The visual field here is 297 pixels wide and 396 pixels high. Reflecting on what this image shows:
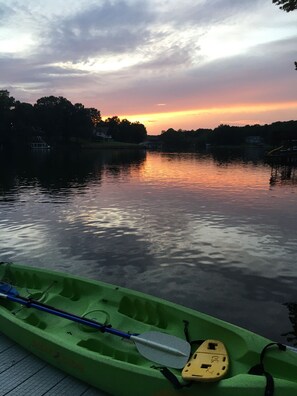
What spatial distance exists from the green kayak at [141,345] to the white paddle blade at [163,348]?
0.02 metres

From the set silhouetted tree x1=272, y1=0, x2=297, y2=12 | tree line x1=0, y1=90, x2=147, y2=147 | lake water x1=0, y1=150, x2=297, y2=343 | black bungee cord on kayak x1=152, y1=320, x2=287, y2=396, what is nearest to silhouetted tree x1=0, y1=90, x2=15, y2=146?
tree line x1=0, y1=90, x2=147, y2=147

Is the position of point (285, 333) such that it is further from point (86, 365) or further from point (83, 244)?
point (83, 244)

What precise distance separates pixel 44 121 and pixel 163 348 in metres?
170

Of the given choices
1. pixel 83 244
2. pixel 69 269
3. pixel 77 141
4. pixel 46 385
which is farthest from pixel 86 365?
pixel 77 141

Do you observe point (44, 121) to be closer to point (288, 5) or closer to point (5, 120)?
point (5, 120)

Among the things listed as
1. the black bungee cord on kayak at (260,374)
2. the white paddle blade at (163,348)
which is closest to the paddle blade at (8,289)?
the white paddle blade at (163,348)

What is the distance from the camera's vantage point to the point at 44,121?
165 meters

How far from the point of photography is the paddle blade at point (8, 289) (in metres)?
8.70

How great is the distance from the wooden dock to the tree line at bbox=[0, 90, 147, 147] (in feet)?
467

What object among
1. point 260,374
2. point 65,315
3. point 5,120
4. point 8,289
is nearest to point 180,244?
point 8,289

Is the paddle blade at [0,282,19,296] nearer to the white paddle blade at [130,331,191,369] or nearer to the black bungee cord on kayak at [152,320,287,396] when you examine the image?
the white paddle blade at [130,331,191,369]

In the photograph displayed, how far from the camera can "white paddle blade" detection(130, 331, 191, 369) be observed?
5.89m

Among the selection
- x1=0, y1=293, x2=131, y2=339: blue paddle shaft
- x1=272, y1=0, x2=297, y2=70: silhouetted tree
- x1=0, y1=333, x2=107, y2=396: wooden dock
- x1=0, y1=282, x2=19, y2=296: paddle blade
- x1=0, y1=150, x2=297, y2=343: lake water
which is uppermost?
x1=272, y1=0, x2=297, y2=70: silhouetted tree

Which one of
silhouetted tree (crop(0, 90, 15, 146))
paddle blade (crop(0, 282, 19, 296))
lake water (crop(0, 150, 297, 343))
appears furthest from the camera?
silhouetted tree (crop(0, 90, 15, 146))
